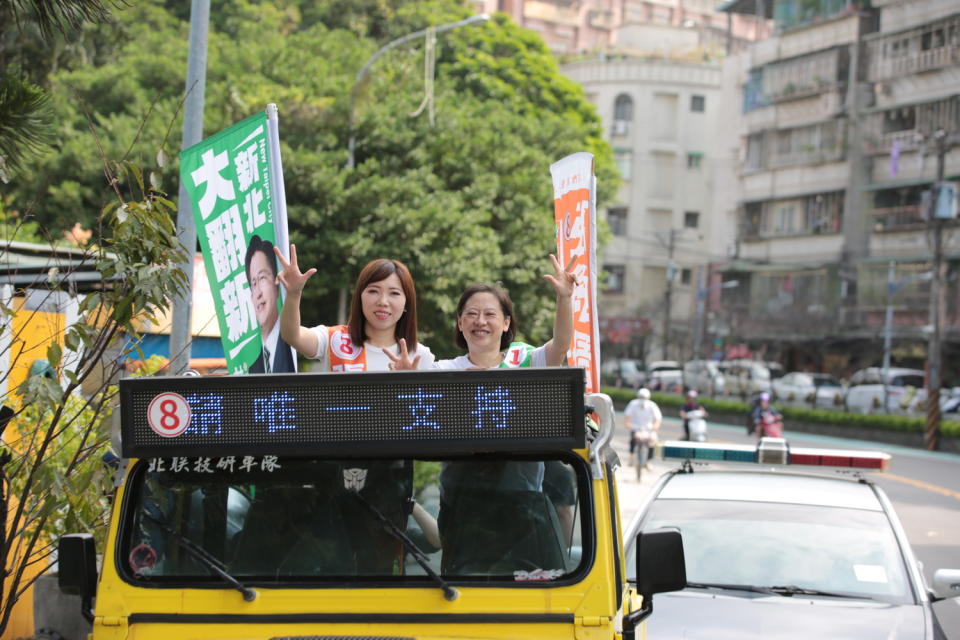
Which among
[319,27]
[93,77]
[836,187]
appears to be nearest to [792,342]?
[836,187]

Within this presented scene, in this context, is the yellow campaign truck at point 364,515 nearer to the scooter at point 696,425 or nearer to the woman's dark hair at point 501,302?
the woman's dark hair at point 501,302

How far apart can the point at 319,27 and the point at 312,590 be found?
28.1 m

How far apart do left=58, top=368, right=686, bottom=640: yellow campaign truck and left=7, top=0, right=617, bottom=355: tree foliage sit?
14220 millimetres

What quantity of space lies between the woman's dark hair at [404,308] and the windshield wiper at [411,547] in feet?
3.47

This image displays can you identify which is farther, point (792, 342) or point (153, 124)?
point (792, 342)

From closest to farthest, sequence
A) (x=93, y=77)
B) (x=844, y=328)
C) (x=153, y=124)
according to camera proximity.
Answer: (x=153, y=124)
(x=93, y=77)
(x=844, y=328)

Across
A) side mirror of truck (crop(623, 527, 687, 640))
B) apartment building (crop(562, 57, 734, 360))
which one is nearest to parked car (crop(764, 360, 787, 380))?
apartment building (crop(562, 57, 734, 360))

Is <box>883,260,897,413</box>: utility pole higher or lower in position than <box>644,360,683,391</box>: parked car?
higher

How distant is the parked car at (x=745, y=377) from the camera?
51750 mm

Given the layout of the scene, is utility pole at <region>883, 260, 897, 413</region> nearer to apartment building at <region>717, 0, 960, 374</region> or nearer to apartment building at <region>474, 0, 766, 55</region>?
apartment building at <region>717, 0, 960, 374</region>

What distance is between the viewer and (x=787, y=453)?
281 inches

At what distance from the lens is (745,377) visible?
180ft

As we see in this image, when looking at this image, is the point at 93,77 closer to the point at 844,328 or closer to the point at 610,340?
the point at 844,328

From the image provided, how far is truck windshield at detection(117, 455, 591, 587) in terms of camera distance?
404cm
